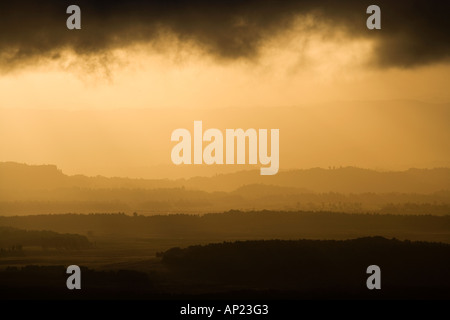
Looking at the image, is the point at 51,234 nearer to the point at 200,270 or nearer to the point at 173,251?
the point at 173,251

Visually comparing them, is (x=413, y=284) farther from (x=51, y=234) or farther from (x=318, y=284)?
(x=51, y=234)

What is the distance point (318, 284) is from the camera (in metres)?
84.0

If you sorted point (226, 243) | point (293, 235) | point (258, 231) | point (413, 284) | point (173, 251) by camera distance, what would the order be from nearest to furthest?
point (413, 284)
point (173, 251)
point (226, 243)
point (258, 231)
point (293, 235)

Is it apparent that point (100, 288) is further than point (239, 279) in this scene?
No

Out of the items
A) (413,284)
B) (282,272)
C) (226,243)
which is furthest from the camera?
(226,243)

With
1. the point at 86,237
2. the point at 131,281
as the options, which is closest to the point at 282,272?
the point at 131,281

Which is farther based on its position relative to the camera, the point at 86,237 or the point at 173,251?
the point at 86,237

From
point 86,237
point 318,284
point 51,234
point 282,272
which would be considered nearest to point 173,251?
point 282,272

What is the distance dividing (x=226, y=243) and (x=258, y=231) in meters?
30.7

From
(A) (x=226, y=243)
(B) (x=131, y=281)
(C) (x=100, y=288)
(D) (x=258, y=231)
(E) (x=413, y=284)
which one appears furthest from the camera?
(D) (x=258, y=231)

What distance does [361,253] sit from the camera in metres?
102

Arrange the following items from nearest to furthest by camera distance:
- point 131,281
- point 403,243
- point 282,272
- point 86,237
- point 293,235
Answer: point 131,281, point 282,272, point 403,243, point 86,237, point 293,235

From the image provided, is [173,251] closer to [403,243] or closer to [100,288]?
[100,288]

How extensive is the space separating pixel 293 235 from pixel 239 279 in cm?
7925
